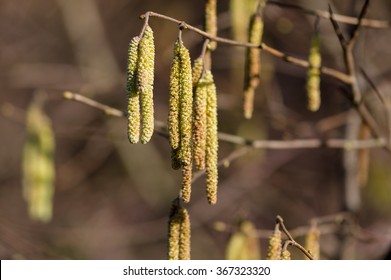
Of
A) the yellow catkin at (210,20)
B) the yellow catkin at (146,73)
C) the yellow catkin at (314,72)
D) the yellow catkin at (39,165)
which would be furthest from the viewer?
the yellow catkin at (39,165)

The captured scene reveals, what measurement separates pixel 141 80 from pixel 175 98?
0.34ft

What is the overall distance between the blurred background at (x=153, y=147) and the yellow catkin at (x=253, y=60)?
3.91ft

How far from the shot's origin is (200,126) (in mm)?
1768

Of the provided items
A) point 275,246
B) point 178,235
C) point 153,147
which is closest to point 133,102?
point 178,235

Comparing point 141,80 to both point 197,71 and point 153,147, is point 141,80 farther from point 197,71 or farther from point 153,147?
point 153,147

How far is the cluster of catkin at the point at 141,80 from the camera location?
67.6 inches

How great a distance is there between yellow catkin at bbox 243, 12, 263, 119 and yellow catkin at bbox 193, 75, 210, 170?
623 mm

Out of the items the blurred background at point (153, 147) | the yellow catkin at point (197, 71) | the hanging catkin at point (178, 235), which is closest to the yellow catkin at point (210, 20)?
the yellow catkin at point (197, 71)

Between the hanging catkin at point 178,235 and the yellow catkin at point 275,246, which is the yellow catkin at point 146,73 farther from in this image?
the yellow catkin at point 275,246

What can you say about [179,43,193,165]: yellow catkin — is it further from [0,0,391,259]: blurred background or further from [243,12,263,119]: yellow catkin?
[0,0,391,259]: blurred background

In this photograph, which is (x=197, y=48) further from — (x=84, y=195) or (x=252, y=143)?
(x=252, y=143)

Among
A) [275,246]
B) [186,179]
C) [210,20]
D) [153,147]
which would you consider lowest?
[275,246]

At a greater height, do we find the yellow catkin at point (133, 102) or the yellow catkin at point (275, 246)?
the yellow catkin at point (133, 102)
